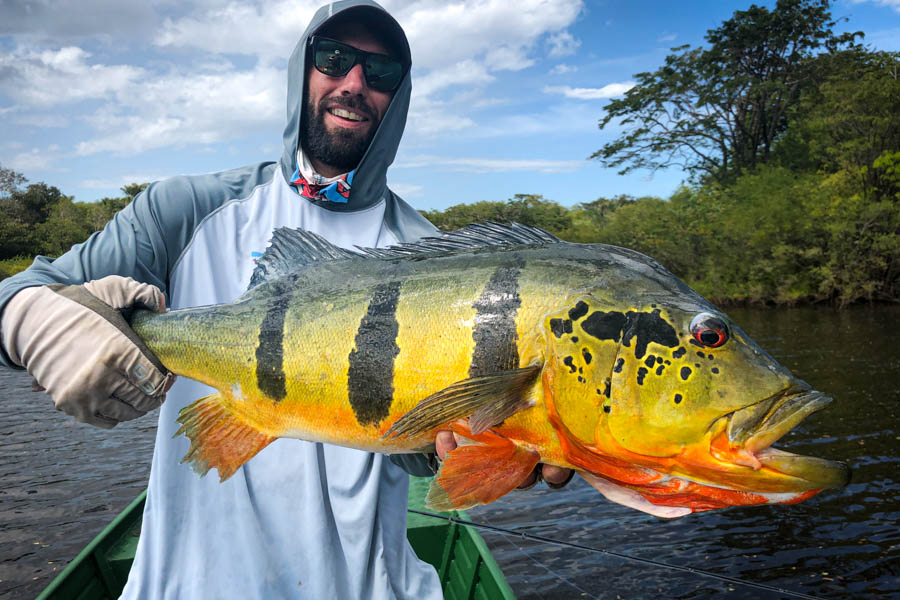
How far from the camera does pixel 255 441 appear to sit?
2.07 meters

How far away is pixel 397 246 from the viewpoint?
2.13 m

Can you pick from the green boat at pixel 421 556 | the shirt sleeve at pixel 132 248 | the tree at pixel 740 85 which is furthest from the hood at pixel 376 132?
Result: the tree at pixel 740 85

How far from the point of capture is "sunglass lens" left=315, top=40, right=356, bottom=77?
2.94 m

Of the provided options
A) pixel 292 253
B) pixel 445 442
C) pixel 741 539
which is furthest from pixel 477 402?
pixel 741 539

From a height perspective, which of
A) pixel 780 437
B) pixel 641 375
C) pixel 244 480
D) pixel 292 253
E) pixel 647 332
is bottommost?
pixel 244 480

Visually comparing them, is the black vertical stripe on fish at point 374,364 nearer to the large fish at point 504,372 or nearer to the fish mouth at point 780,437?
the large fish at point 504,372

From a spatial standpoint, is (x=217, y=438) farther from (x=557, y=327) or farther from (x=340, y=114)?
(x=340, y=114)

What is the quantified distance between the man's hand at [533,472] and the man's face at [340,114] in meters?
1.64

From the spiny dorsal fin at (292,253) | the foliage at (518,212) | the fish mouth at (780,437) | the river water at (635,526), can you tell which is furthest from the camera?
the foliage at (518,212)

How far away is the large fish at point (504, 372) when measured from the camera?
5.28 ft

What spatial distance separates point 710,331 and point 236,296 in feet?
6.65

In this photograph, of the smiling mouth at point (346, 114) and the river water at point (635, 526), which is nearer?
the smiling mouth at point (346, 114)

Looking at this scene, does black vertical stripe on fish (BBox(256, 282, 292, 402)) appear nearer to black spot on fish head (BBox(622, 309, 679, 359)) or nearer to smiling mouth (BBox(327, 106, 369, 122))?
black spot on fish head (BBox(622, 309, 679, 359))

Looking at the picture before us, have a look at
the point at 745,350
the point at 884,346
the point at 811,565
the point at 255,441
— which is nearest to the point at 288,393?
the point at 255,441
